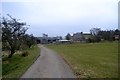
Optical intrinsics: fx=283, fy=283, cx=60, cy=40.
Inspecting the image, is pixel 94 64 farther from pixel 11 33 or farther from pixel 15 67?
pixel 11 33

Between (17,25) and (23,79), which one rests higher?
(17,25)

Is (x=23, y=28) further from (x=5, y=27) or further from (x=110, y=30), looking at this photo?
(x=110, y=30)

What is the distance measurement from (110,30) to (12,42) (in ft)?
382

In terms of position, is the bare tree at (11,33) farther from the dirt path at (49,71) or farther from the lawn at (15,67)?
the dirt path at (49,71)

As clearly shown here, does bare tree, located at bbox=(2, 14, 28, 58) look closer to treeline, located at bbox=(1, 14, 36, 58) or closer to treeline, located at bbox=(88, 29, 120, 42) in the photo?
treeline, located at bbox=(1, 14, 36, 58)

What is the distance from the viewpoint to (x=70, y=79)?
49.8 ft

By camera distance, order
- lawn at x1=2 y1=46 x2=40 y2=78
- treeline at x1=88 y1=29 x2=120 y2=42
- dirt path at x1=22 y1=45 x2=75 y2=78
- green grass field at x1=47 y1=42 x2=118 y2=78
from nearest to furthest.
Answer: dirt path at x1=22 y1=45 x2=75 y2=78 < green grass field at x1=47 y1=42 x2=118 y2=78 < lawn at x1=2 y1=46 x2=40 y2=78 < treeline at x1=88 y1=29 x2=120 y2=42

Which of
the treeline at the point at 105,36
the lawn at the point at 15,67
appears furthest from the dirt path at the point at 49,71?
the treeline at the point at 105,36

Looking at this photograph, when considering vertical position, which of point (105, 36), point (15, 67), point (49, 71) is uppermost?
point (105, 36)

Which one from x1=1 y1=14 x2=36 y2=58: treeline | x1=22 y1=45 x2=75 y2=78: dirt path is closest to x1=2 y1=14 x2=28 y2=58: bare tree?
x1=1 y1=14 x2=36 y2=58: treeline

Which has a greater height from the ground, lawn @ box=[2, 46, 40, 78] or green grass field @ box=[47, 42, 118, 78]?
green grass field @ box=[47, 42, 118, 78]

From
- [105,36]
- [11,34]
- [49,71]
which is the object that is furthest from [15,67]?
[105,36]

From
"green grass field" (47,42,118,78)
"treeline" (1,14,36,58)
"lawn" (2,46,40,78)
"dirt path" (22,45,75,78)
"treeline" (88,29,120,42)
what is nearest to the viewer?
"dirt path" (22,45,75,78)

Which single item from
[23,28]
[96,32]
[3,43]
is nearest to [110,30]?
[96,32]
